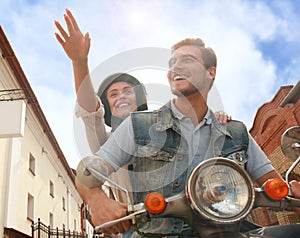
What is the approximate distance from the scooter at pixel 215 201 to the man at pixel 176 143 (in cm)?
23

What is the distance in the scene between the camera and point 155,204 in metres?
1.16

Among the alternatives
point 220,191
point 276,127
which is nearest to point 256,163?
point 220,191

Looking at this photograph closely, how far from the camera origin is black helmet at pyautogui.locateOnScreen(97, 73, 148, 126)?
2619mm

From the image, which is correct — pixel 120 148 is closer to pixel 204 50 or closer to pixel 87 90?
pixel 204 50

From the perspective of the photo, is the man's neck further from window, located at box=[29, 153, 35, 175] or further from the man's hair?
window, located at box=[29, 153, 35, 175]

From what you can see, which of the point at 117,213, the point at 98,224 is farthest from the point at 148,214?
the point at 98,224

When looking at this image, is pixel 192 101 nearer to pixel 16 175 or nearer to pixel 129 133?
pixel 129 133

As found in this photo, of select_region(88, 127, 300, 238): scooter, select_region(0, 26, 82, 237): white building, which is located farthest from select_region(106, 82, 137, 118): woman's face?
select_region(0, 26, 82, 237): white building

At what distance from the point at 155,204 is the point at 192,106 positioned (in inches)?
29.4

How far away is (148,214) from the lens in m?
1.19

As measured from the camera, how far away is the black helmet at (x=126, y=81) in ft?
8.59

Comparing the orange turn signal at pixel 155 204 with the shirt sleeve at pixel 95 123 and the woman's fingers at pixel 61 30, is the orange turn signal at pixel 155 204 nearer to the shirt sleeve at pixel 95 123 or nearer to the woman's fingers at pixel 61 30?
the woman's fingers at pixel 61 30

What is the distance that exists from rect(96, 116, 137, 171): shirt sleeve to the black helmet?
791 millimetres

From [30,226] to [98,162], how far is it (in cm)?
1374
